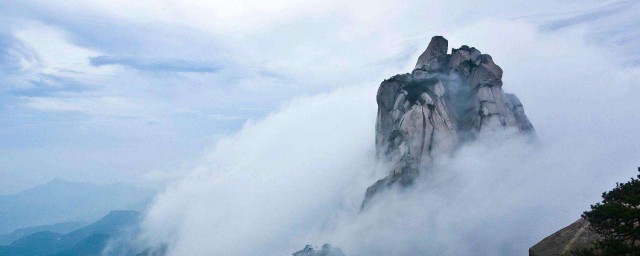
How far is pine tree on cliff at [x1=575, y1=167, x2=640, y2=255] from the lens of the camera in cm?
3397

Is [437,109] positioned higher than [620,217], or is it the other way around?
[437,109]

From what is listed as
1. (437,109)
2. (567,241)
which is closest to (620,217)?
(567,241)

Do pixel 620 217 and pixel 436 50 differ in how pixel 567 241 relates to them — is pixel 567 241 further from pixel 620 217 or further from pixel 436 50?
pixel 436 50

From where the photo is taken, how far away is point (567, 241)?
55.1m

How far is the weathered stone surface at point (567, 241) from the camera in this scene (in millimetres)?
53062

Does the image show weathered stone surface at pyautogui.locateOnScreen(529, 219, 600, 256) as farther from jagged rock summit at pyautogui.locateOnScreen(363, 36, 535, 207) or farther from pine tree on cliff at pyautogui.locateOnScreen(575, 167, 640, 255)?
jagged rock summit at pyautogui.locateOnScreen(363, 36, 535, 207)

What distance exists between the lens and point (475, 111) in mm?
124125

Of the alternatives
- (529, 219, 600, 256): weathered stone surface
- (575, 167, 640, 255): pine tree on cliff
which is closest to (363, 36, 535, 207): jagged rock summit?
(529, 219, 600, 256): weathered stone surface

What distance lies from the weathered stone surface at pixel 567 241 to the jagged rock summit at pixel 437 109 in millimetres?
58165

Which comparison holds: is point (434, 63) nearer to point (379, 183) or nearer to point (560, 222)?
point (379, 183)

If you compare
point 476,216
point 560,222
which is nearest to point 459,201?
point 476,216

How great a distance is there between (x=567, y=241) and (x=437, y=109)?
2698 inches

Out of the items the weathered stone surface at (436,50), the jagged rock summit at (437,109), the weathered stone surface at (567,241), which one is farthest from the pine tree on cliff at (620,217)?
the weathered stone surface at (436,50)

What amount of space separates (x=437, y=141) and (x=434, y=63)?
89.2 ft
